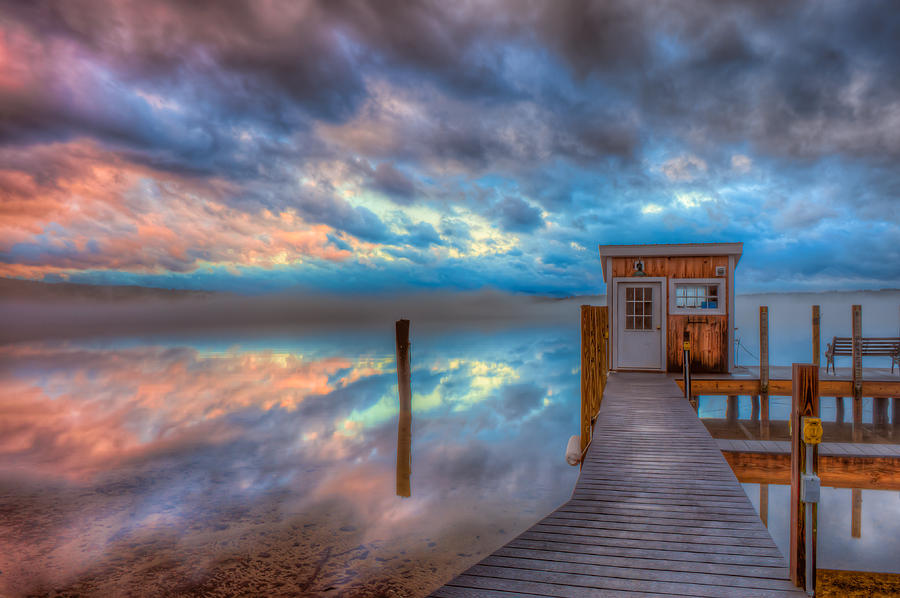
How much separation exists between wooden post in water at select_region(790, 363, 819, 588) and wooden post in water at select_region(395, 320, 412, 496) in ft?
27.4

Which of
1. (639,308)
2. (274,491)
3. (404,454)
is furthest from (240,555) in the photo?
(639,308)

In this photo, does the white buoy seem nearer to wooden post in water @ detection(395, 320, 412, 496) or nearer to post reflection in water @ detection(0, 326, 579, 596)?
post reflection in water @ detection(0, 326, 579, 596)

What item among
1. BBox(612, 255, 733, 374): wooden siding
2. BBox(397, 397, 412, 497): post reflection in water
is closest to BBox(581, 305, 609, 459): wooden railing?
BBox(612, 255, 733, 374): wooden siding

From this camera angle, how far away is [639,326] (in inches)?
550

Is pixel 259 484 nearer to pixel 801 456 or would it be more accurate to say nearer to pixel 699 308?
pixel 801 456

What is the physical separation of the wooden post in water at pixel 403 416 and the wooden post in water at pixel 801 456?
837cm

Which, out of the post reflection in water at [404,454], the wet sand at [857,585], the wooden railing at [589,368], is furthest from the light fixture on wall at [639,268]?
the wet sand at [857,585]

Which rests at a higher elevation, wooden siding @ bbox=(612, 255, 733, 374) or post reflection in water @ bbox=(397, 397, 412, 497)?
wooden siding @ bbox=(612, 255, 733, 374)

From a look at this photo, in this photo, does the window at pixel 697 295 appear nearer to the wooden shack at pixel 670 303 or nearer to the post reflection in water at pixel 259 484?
the wooden shack at pixel 670 303

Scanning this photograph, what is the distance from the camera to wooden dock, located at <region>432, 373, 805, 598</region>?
11.5ft

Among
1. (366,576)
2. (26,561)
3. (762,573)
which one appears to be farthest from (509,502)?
(26,561)

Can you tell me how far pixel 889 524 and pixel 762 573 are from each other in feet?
36.6

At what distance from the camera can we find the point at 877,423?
586 inches

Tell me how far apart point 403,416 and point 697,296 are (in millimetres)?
9109
